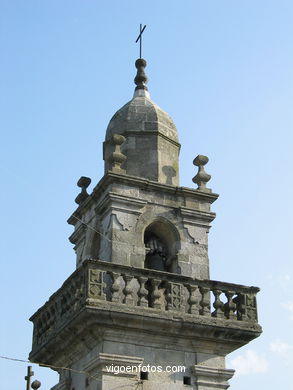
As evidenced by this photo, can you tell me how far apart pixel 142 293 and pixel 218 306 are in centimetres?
169

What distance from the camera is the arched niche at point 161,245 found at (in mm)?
17938

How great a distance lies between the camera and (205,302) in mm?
16703

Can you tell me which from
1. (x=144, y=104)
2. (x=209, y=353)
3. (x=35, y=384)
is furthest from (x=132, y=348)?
(x=144, y=104)

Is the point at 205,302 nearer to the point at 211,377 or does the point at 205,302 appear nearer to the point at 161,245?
the point at 211,377

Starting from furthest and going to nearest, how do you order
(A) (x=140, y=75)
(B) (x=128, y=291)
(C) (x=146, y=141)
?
(A) (x=140, y=75), (C) (x=146, y=141), (B) (x=128, y=291)

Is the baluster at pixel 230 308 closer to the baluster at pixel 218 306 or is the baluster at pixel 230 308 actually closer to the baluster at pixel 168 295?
the baluster at pixel 218 306

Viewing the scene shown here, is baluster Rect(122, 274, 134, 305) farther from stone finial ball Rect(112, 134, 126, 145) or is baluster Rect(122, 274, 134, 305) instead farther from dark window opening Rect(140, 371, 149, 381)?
stone finial ball Rect(112, 134, 126, 145)

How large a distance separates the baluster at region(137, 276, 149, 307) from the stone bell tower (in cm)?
2

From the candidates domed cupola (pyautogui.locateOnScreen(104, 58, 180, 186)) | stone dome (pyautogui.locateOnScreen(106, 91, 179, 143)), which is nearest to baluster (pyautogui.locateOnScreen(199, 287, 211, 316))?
domed cupola (pyautogui.locateOnScreen(104, 58, 180, 186))

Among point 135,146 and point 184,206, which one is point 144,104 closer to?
point 135,146

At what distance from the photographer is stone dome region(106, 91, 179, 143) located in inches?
752

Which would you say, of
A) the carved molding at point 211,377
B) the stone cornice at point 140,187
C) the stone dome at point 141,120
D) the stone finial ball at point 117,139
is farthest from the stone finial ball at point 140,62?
the carved molding at point 211,377

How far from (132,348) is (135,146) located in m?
4.90

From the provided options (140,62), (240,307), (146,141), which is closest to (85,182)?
(146,141)
